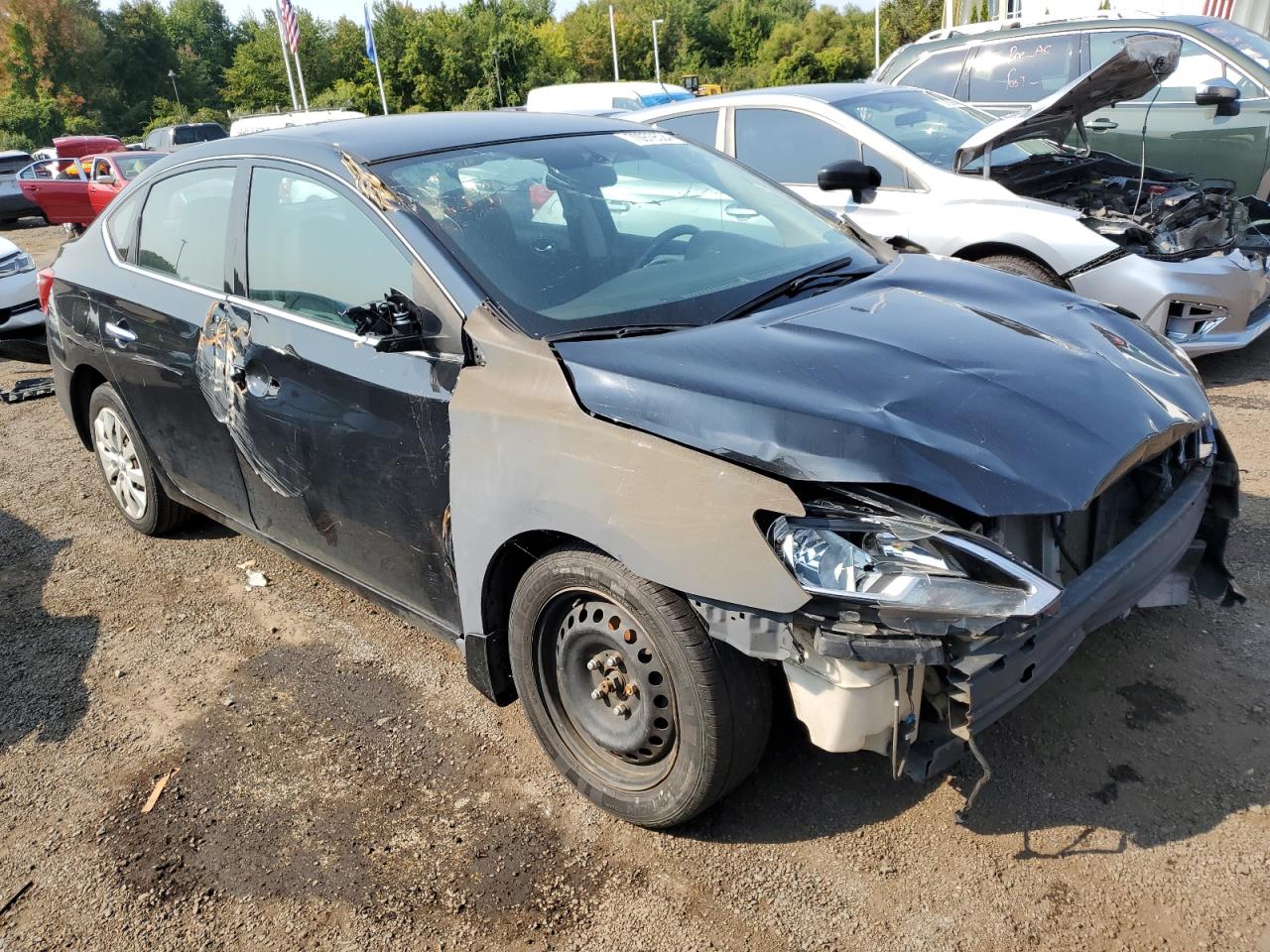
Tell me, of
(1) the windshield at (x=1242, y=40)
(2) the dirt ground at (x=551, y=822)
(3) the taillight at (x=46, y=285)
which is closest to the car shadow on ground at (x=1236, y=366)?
(2) the dirt ground at (x=551, y=822)

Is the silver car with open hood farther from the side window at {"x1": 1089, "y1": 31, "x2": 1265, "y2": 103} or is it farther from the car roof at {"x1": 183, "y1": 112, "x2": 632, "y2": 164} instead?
the car roof at {"x1": 183, "y1": 112, "x2": 632, "y2": 164}

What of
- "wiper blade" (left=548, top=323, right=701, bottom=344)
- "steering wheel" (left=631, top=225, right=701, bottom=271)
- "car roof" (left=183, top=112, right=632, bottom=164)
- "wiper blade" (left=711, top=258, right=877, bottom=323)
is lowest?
"wiper blade" (left=711, top=258, right=877, bottom=323)

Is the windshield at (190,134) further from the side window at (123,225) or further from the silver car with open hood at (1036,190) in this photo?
the side window at (123,225)

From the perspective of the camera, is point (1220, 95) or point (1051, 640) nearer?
point (1051, 640)

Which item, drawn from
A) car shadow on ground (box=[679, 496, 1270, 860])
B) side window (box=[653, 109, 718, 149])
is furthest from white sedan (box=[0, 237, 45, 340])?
car shadow on ground (box=[679, 496, 1270, 860])

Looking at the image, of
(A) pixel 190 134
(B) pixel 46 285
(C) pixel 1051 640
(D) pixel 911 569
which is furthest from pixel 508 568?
(A) pixel 190 134

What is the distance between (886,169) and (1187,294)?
6.10 feet

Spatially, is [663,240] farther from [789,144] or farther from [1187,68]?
[1187,68]

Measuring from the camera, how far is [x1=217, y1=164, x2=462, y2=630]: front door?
2846 millimetres

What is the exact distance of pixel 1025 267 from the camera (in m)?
5.68

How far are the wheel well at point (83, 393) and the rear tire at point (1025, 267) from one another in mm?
4680

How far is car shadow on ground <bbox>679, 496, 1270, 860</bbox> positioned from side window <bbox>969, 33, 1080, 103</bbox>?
6.49 metres

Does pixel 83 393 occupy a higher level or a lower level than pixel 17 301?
higher

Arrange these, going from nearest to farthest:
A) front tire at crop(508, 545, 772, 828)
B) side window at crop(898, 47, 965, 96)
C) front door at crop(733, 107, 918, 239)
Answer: front tire at crop(508, 545, 772, 828), front door at crop(733, 107, 918, 239), side window at crop(898, 47, 965, 96)
